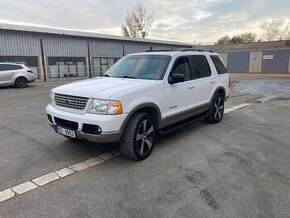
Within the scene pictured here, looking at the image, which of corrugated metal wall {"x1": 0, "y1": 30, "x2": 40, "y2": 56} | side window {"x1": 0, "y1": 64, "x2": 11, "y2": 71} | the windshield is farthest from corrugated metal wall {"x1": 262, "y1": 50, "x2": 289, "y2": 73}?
the windshield

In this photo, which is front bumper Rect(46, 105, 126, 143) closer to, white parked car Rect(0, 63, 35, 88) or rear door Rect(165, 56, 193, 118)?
rear door Rect(165, 56, 193, 118)

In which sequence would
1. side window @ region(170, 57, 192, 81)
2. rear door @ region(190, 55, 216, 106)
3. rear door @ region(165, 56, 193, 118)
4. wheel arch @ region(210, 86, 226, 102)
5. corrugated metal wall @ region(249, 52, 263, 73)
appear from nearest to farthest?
rear door @ region(165, 56, 193, 118)
side window @ region(170, 57, 192, 81)
rear door @ region(190, 55, 216, 106)
wheel arch @ region(210, 86, 226, 102)
corrugated metal wall @ region(249, 52, 263, 73)

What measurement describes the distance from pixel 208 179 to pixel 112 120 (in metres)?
1.67

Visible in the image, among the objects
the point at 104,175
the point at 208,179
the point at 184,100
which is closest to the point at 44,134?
the point at 104,175

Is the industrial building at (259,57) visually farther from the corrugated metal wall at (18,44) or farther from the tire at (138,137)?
the tire at (138,137)

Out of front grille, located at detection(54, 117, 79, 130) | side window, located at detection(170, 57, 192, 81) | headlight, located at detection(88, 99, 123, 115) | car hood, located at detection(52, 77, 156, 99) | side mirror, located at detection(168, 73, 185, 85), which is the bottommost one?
front grille, located at detection(54, 117, 79, 130)

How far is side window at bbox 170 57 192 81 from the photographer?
17.4 feet

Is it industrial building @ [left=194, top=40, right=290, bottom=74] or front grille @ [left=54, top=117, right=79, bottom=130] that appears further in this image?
industrial building @ [left=194, top=40, right=290, bottom=74]

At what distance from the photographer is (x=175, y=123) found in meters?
5.45

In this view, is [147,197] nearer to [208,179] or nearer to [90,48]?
[208,179]

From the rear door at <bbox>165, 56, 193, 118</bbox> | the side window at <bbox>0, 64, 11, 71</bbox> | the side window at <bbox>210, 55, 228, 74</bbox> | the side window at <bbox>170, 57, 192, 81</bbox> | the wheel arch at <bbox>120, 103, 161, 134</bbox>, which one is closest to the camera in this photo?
the wheel arch at <bbox>120, 103, 161, 134</bbox>

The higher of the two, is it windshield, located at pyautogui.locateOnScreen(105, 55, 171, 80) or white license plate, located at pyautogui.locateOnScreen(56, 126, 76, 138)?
windshield, located at pyautogui.locateOnScreen(105, 55, 171, 80)

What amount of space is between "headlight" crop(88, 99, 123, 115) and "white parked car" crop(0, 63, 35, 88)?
14.2m

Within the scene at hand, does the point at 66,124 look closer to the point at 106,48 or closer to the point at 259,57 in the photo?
the point at 106,48
